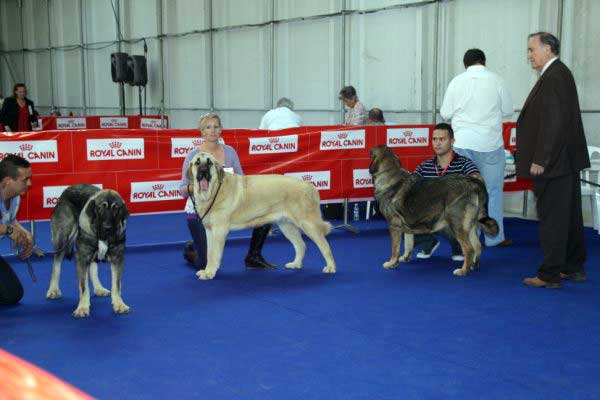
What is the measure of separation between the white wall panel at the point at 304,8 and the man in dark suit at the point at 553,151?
811 centimetres

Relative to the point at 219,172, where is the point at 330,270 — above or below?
below

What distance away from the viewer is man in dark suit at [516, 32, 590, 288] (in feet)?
16.4

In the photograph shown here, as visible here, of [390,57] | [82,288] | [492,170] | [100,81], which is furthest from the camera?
[100,81]

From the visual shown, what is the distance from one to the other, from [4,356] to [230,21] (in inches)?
602

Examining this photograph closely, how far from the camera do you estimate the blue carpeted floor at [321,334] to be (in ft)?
11.0

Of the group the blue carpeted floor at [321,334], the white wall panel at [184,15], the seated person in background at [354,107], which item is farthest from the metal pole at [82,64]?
the blue carpeted floor at [321,334]

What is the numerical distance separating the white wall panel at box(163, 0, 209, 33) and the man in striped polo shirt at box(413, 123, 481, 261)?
1106cm

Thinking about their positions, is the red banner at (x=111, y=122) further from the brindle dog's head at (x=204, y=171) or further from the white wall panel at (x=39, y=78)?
the brindle dog's head at (x=204, y=171)

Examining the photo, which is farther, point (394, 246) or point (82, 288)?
point (394, 246)

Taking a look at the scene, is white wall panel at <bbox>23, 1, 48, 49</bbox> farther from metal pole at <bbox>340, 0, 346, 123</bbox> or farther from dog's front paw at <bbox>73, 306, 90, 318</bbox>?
dog's front paw at <bbox>73, 306, 90, 318</bbox>

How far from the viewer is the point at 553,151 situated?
499cm

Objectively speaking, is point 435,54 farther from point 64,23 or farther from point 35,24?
point 35,24

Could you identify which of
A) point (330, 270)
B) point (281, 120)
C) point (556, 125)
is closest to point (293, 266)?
point (330, 270)

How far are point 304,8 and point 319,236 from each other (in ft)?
28.6
